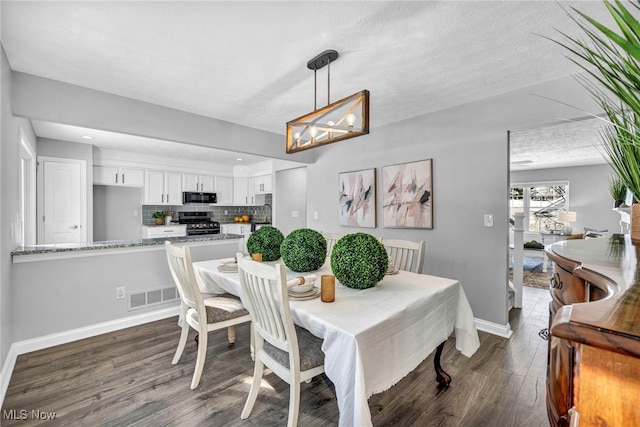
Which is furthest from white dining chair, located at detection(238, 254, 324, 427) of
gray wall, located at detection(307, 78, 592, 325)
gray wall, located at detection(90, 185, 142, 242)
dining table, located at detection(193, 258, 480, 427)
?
gray wall, located at detection(90, 185, 142, 242)

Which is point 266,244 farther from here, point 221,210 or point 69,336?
point 221,210

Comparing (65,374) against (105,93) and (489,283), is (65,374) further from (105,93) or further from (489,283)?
(489,283)

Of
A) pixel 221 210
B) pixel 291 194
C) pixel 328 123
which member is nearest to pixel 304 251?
pixel 328 123

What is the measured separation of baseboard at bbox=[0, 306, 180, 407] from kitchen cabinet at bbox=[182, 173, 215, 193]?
3518 mm

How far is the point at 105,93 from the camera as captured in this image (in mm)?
2584

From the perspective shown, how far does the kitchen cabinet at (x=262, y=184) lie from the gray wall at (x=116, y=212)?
2302mm

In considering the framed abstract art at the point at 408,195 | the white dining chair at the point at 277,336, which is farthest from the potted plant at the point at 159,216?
the white dining chair at the point at 277,336

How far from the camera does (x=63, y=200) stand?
434 centimetres

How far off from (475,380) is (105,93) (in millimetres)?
3828

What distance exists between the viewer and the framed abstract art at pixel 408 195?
10.6 ft

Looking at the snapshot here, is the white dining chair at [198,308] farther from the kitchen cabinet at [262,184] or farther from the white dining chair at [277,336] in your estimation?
the kitchen cabinet at [262,184]

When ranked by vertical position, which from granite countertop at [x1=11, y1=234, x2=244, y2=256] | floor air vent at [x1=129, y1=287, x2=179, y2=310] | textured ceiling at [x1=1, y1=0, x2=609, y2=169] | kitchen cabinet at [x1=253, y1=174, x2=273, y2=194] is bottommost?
floor air vent at [x1=129, y1=287, x2=179, y2=310]

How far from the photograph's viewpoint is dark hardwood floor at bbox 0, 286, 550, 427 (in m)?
1.69

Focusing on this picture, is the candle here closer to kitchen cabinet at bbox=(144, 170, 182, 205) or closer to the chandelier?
the chandelier
